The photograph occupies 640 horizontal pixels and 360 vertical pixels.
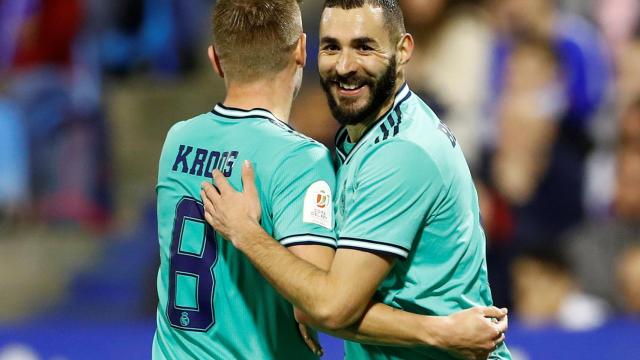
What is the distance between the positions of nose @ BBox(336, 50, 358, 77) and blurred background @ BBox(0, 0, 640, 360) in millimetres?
2853

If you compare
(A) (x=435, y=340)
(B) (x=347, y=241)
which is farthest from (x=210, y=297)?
(A) (x=435, y=340)

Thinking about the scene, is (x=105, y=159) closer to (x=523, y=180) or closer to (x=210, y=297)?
(x=523, y=180)

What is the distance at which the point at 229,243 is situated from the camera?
12.2 feet

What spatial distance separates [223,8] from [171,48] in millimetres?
5624

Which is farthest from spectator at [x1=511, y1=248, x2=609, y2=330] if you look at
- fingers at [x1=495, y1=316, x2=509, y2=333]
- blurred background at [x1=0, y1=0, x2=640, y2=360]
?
fingers at [x1=495, y1=316, x2=509, y2=333]

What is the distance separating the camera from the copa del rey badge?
3.58 meters

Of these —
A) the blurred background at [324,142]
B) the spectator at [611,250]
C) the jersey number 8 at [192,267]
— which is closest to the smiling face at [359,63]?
the jersey number 8 at [192,267]

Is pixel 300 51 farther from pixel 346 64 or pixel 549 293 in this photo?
pixel 549 293

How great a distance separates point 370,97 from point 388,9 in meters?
0.28

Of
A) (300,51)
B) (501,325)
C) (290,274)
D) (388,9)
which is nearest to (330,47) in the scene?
(300,51)

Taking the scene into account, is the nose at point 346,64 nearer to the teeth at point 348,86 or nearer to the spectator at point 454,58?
the teeth at point 348,86

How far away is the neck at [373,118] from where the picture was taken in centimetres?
379

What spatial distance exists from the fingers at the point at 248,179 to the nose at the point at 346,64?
0.40 m

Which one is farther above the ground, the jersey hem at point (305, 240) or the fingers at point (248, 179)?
the fingers at point (248, 179)
